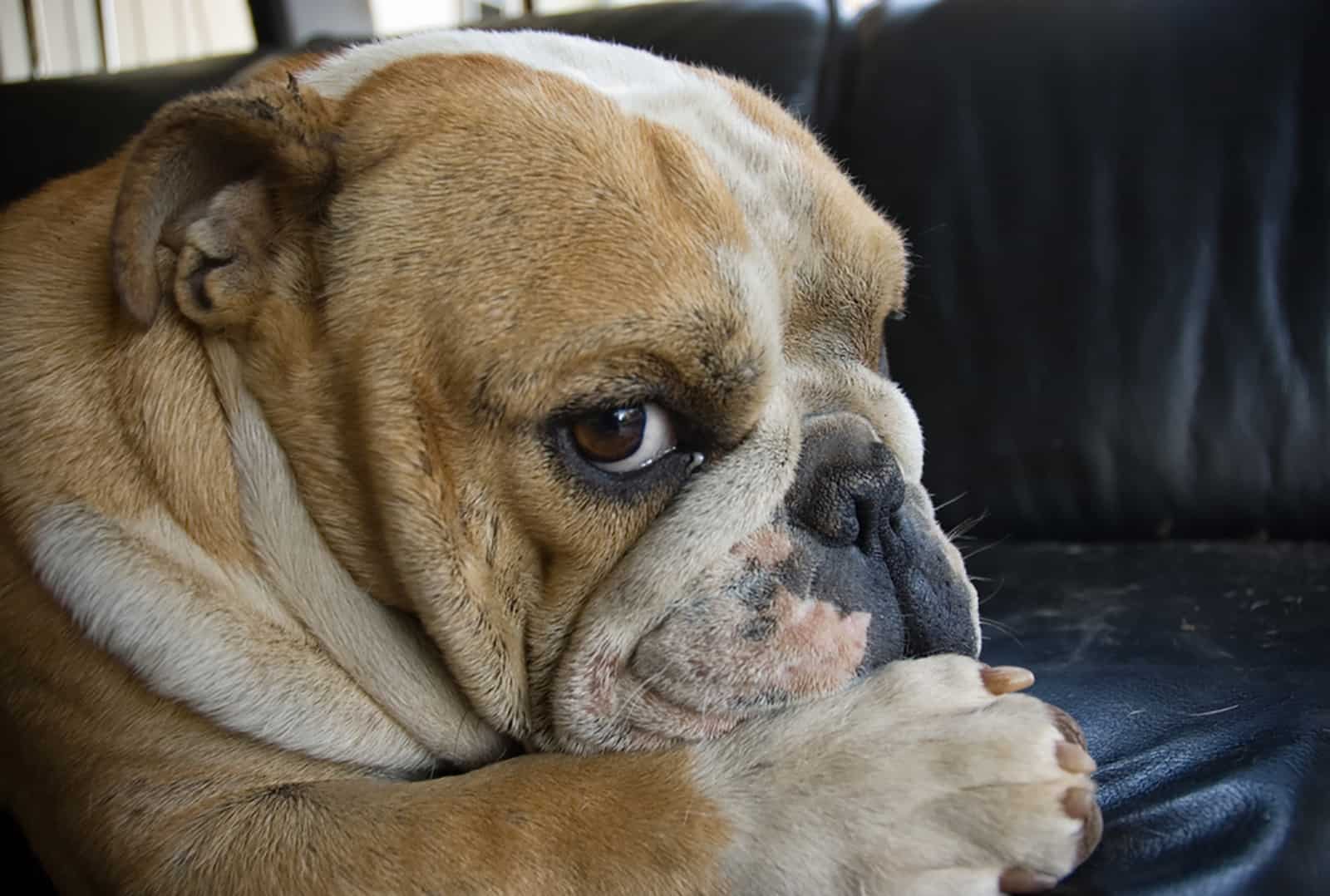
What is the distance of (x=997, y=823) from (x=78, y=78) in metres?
2.82

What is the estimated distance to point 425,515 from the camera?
865 mm

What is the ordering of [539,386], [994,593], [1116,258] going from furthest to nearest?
[1116,258] < [994,593] < [539,386]

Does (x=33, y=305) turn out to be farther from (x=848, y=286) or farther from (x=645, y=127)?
(x=848, y=286)

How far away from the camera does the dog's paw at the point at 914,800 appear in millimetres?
734

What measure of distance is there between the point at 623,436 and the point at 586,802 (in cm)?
30

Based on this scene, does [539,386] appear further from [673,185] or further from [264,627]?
[264,627]

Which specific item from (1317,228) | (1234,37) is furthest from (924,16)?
(1317,228)

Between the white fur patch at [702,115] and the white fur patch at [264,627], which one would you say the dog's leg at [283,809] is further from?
the white fur patch at [702,115]

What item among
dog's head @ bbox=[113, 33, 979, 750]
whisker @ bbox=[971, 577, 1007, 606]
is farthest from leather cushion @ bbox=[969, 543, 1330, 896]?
dog's head @ bbox=[113, 33, 979, 750]

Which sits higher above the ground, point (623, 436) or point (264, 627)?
point (623, 436)

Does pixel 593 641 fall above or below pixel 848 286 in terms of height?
below

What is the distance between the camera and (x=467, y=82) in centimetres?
95

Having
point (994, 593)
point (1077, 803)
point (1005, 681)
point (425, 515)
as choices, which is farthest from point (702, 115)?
point (994, 593)

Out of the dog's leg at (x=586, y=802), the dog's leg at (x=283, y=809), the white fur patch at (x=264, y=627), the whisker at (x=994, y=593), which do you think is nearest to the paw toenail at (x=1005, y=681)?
the dog's leg at (x=586, y=802)
